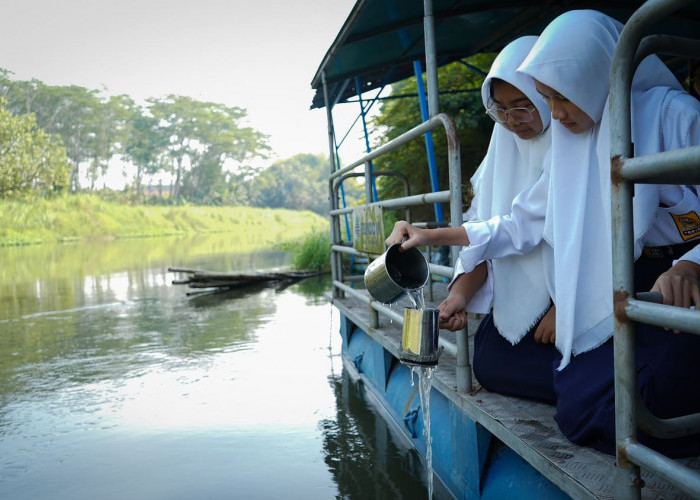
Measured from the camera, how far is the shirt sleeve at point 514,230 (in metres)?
1.83

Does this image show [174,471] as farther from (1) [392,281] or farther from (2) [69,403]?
(1) [392,281]

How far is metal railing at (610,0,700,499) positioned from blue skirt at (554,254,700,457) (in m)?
0.11

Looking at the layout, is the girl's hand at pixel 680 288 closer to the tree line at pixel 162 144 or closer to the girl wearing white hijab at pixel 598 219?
the girl wearing white hijab at pixel 598 219

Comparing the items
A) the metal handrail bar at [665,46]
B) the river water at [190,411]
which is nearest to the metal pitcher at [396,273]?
the metal handrail bar at [665,46]

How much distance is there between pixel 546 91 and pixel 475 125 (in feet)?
25.4

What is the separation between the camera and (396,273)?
1.82 meters

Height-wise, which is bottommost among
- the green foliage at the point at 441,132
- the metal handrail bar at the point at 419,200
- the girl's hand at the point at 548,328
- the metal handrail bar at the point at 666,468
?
the metal handrail bar at the point at 666,468

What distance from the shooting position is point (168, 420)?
13.2ft

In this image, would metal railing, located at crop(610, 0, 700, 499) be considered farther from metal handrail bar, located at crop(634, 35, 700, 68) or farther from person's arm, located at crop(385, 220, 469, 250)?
person's arm, located at crop(385, 220, 469, 250)

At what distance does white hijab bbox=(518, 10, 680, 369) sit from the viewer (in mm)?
1493

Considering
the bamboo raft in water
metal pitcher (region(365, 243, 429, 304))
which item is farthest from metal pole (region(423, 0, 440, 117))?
the bamboo raft in water

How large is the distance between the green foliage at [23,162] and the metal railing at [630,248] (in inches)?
1209

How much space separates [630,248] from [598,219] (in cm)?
36

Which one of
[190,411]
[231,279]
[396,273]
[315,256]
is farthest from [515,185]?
[315,256]
